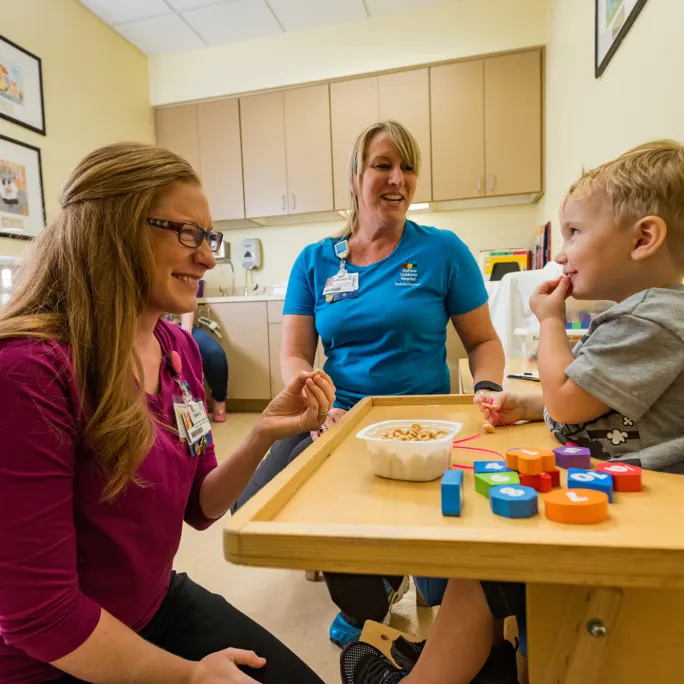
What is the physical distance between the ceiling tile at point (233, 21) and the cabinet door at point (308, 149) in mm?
500

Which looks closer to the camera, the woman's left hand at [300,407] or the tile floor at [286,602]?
the woman's left hand at [300,407]

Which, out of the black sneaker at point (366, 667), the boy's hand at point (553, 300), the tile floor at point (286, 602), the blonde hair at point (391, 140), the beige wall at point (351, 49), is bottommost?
the tile floor at point (286, 602)

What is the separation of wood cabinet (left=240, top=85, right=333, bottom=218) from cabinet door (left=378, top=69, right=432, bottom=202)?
20.0 inches

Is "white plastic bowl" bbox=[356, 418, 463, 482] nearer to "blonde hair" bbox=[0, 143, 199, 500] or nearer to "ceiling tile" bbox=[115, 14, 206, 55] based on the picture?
"blonde hair" bbox=[0, 143, 199, 500]

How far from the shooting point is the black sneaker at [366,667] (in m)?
0.87

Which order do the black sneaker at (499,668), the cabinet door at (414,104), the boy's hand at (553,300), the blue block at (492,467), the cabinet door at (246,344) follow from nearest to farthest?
the blue block at (492,467) < the black sneaker at (499,668) < the boy's hand at (553,300) < the cabinet door at (414,104) < the cabinet door at (246,344)

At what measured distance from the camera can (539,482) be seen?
1.81ft

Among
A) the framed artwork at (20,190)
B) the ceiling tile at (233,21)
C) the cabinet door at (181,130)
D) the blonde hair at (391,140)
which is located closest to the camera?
the blonde hair at (391,140)

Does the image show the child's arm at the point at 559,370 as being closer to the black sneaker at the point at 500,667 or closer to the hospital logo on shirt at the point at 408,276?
the black sneaker at the point at 500,667

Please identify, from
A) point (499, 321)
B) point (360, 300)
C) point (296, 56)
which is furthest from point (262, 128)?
point (360, 300)

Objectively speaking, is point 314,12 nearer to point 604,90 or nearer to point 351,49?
point 351,49

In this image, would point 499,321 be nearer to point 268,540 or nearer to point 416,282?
point 416,282

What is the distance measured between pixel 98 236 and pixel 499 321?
75.3 inches

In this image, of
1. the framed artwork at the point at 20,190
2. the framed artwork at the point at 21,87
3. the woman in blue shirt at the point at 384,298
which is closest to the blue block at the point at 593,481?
the woman in blue shirt at the point at 384,298
